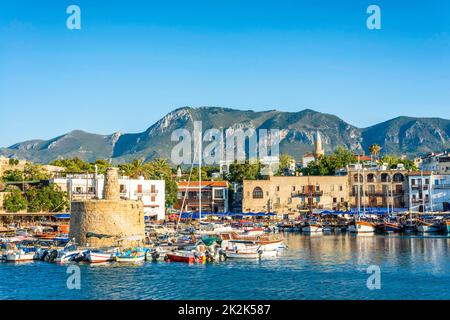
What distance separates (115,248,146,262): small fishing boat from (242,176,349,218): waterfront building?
2050 inches

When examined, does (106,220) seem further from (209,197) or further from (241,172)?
(241,172)

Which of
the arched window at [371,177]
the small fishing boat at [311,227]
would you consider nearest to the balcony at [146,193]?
the small fishing boat at [311,227]

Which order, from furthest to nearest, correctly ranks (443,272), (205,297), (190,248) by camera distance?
(190,248), (443,272), (205,297)

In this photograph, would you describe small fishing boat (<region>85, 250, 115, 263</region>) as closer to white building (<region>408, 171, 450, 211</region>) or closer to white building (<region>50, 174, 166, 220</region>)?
white building (<region>50, 174, 166, 220</region>)

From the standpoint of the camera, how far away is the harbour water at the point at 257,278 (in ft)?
102

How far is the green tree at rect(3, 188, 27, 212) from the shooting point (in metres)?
76.0

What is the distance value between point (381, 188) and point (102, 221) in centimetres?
6091

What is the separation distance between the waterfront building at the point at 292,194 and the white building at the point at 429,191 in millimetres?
10689

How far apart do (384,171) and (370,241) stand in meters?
37.3

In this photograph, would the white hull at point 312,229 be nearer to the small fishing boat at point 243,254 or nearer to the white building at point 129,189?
the white building at point 129,189
